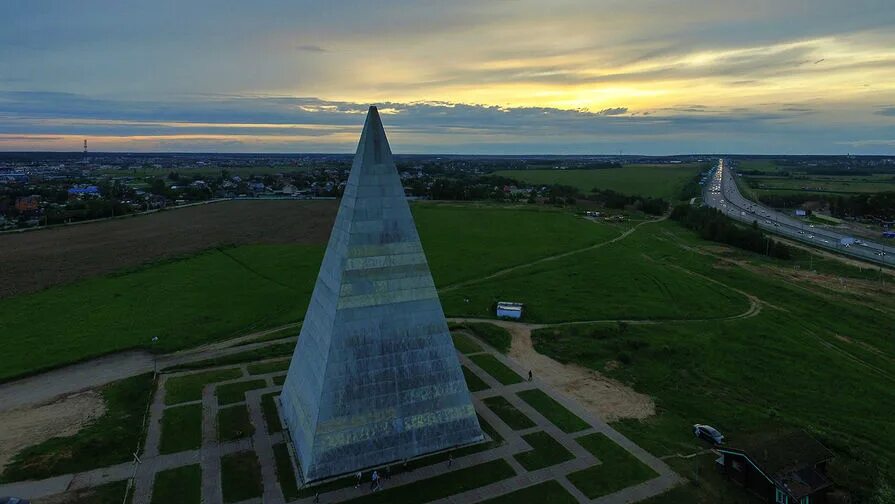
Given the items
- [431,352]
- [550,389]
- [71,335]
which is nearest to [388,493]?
[431,352]

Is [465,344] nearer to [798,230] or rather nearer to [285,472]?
[285,472]

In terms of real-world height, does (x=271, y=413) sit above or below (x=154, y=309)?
below

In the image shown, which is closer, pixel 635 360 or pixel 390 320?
pixel 390 320

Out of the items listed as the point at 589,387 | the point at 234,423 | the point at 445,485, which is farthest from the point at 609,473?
the point at 234,423

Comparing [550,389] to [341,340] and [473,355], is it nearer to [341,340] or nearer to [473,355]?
[473,355]

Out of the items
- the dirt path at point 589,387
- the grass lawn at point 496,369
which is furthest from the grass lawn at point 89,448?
the dirt path at point 589,387

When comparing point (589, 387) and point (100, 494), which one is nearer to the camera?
point (100, 494)

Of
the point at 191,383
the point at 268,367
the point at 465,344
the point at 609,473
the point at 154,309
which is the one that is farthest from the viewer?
the point at 154,309
